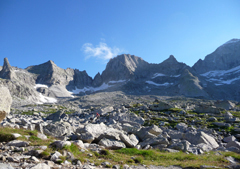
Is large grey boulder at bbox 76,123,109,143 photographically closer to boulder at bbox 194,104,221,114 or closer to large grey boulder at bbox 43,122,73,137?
large grey boulder at bbox 43,122,73,137

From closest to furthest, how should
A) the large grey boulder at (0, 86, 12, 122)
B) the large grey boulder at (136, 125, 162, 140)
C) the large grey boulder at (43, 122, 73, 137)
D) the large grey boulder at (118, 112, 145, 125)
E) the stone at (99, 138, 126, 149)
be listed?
the large grey boulder at (0, 86, 12, 122) → the stone at (99, 138, 126, 149) → the large grey boulder at (43, 122, 73, 137) → the large grey boulder at (136, 125, 162, 140) → the large grey boulder at (118, 112, 145, 125)

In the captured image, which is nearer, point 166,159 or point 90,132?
point 166,159

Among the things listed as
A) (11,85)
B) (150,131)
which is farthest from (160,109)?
(11,85)

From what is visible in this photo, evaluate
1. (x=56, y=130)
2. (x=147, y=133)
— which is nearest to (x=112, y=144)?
(x=147, y=133)

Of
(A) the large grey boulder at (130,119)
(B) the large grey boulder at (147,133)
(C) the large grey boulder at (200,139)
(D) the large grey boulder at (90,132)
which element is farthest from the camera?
(A) the large grey boulder at (130,119)

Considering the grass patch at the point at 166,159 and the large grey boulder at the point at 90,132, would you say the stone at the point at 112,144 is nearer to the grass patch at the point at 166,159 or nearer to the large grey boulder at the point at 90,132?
the grass patch at the point at 166,159

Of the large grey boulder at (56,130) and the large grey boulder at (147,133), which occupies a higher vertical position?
the large grey boulder at (56,130)

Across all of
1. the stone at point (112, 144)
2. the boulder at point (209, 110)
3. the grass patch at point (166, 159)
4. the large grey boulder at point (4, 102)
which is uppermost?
the large grey boulder at point (4, 102)

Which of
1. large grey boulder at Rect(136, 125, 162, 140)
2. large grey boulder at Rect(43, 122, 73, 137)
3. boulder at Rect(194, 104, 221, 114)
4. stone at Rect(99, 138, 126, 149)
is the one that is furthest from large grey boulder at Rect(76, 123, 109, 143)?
boulder at Rect(194, 104, 221, 114)

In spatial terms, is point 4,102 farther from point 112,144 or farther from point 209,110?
point 209,110

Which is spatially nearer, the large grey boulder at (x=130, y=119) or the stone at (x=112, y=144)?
the stone at (x=112, y=144)

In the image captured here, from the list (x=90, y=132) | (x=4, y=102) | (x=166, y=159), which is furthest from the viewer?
(x=90, y=132)

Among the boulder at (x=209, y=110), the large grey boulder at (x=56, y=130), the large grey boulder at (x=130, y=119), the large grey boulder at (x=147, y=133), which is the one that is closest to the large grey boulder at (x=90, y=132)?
the large grey boulder at (x=56, y=130)

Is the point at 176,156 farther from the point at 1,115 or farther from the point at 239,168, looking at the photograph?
the point at 1,115
